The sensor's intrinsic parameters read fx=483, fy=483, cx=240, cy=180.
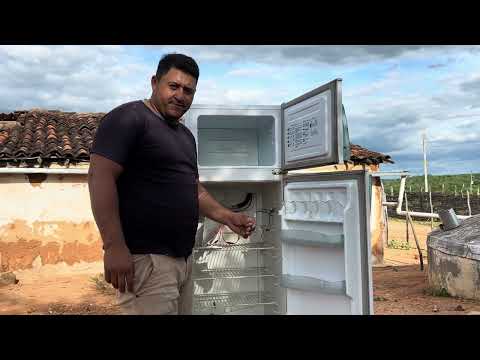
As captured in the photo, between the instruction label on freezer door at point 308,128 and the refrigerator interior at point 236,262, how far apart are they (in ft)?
2.46

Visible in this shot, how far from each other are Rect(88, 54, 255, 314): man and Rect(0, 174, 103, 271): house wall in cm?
731

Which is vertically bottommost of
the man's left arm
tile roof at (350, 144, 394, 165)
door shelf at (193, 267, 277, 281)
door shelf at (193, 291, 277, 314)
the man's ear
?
door shelf at (193, 291, 277, 314)

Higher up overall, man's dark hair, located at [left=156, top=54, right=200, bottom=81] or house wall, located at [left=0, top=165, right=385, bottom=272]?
man's dark hair, located at [left=156, top=54, right=200, bottom=81]

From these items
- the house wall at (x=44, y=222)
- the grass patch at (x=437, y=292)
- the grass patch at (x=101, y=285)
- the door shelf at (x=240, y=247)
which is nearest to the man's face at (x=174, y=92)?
the door shelf at (x=240, y=247)

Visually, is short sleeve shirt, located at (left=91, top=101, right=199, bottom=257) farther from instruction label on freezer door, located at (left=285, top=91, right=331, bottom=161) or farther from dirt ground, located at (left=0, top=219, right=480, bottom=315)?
dirt ground, located at (left=0, top=219, right=480, bottom=315)

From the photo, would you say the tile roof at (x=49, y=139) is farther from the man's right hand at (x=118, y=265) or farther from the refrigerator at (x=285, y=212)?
the man's right hand at (x=118, y=265)

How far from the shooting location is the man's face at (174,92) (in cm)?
209

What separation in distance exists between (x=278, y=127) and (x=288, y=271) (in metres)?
1.17

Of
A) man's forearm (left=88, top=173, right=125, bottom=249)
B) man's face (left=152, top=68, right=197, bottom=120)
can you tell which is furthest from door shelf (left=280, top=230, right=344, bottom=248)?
man's forearm (left=88, top=173, right=125, bottom=249)

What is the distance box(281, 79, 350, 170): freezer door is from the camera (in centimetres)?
313

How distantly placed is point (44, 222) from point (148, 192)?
757 cm

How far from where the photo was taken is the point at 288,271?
12.4 ft

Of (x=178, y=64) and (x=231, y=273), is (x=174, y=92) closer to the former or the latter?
(x=178, y=64)
